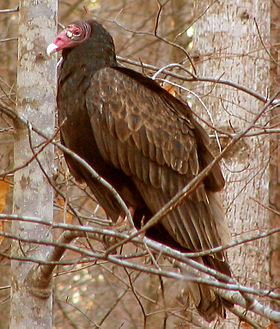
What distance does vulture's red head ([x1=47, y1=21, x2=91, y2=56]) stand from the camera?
4457mm

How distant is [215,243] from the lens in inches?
175

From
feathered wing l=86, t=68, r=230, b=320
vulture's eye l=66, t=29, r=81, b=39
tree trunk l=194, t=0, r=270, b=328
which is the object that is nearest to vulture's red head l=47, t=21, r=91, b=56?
vulture's eye l=66, t=29, r=81, b=39

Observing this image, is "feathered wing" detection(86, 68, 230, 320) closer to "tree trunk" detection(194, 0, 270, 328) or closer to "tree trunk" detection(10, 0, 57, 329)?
"tree trunk" detection(10, 0, 57, 329)

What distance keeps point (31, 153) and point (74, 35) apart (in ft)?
3.01

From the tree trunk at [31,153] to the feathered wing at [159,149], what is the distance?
291 mm

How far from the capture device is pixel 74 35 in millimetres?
4582

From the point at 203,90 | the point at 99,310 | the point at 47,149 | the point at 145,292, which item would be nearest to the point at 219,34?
the point at 203,90

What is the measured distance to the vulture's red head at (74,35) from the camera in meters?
4.46

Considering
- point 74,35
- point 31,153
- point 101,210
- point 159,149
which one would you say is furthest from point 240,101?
point 101,210

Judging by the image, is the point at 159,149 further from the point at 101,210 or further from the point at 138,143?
the point at 101,210

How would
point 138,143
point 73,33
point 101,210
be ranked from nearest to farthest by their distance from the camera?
1. point 138,143
2. point 73,33
3. point 101,210

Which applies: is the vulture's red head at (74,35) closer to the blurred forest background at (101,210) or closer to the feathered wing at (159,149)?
the feathered wing at (159,149)

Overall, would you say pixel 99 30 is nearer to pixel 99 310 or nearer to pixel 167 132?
pixel 167 132

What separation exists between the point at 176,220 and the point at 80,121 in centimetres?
78
